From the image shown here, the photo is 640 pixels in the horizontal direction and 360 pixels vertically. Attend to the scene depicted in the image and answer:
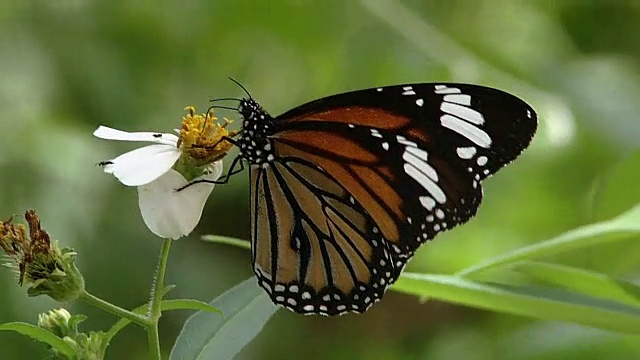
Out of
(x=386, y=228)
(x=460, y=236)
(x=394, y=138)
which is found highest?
(x=394, y=138)

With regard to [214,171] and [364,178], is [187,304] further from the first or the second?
[364,178]

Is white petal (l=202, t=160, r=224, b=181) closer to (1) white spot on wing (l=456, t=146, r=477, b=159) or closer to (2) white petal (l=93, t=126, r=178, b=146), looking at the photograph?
(2) white petal (l=93, t=126, r=178, b=146)

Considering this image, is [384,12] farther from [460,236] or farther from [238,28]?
[460,236]

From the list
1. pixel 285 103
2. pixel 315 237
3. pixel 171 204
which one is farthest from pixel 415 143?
pixel 285 103

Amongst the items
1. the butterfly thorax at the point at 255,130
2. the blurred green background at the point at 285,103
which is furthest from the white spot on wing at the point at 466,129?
the blurred green background at the point at 285,103

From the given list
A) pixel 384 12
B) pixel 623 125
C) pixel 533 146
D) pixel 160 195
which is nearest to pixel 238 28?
pixel 384 12

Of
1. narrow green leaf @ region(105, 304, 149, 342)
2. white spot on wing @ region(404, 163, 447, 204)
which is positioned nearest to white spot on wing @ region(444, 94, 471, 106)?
white spot on wing @ region(404, 163, 447, 204)
